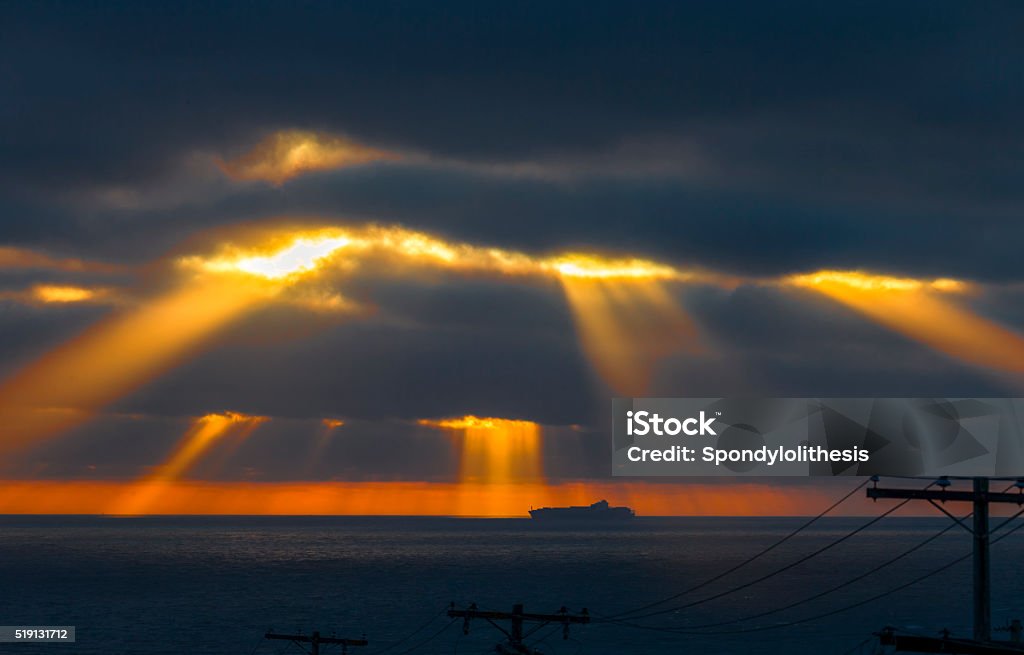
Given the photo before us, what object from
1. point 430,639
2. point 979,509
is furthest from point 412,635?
point 979,509

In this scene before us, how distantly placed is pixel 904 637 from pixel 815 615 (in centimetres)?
13972

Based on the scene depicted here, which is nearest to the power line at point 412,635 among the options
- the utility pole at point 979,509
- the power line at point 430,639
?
the power line at point 430,639

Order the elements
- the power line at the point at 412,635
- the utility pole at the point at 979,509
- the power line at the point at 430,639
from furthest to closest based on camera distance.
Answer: the power line at the point at 430,639 < the power line at the point at 412,635 < the utility pole at the point at 979,509

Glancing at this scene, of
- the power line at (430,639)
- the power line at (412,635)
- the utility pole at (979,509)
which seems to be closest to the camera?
the utility pole at (979,509)

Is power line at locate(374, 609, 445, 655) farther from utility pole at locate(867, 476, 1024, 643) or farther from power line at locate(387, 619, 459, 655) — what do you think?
utility pole at locate(867, 476, 1024, 643)

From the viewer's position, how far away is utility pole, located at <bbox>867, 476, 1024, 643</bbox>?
29.4 m

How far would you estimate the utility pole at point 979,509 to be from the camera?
96.5 ft

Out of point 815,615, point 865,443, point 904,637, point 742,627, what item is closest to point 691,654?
point 742,627

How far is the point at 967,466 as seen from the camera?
125 ft

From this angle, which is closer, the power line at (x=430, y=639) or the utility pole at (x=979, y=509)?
the utility pole at (x=979, y=509)

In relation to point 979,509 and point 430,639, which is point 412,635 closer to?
point 430,639

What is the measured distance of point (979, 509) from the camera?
3034cm

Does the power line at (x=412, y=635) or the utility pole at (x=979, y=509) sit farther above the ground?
the utility pole at (x=979, y=509)

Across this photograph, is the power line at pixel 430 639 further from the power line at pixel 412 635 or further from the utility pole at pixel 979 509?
the utility pole at pixel 979 509
